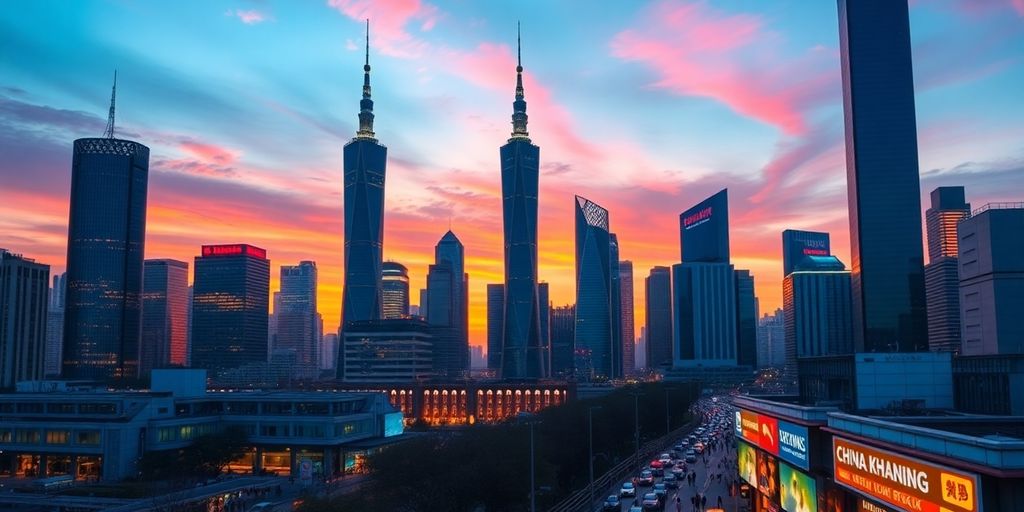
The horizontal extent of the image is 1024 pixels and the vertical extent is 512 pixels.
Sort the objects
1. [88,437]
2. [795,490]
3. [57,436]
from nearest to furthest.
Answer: [795,490]
[88,437]
[57,436]

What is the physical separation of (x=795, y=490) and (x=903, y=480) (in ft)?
56.8

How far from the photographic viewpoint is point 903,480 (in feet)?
99.8

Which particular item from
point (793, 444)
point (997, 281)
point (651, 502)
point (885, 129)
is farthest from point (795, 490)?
point (885, 129)

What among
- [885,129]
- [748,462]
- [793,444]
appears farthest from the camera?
[885,129]

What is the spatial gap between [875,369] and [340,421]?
2747 inches

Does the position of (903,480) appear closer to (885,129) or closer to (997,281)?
(997,281)

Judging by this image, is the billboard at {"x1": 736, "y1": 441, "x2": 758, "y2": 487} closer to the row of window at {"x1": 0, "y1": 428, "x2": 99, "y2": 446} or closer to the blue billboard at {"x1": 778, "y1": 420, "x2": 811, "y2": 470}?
the blue billboard at {"x1": 778, "y1": 420, "x2": 811, "y2": 470}

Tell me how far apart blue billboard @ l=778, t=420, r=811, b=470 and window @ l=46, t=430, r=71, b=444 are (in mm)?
84276

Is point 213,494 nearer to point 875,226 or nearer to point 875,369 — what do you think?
point 875,369

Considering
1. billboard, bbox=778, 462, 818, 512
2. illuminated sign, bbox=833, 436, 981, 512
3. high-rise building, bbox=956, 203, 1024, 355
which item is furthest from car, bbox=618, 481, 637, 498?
high-rise building, bbox=956, 203, 1024, 355

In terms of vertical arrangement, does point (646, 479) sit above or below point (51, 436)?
below

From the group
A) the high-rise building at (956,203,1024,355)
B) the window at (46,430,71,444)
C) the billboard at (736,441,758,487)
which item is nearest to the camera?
the billboard at (736,441,758,487)

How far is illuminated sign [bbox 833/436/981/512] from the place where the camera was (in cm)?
2661

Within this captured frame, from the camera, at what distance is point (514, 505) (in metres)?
69.3
